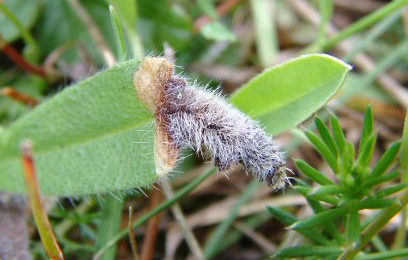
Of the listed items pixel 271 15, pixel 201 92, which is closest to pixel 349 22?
pixel 271 15

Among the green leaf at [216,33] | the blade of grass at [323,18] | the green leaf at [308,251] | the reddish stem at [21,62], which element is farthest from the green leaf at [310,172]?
the reddish stem at [21,62]

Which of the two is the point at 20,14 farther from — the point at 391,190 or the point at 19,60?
the point at 391,190

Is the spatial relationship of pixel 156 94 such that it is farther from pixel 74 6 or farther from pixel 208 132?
pixel 74 6

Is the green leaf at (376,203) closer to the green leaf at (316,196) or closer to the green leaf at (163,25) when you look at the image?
the green leaf at (316,196)

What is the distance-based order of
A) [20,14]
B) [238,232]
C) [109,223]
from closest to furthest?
[109,223], [238,232], [20,14]

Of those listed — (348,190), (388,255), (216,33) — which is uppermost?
(216,33)

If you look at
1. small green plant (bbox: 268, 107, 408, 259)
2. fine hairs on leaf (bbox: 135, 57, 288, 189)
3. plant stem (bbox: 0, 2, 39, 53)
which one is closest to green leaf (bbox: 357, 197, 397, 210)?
small green plant (bbox: 268, 107, 408, 259)

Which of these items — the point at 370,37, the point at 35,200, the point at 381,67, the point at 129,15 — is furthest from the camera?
the point at 381,67

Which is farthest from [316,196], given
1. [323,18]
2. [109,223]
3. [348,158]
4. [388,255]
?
[323,18]
